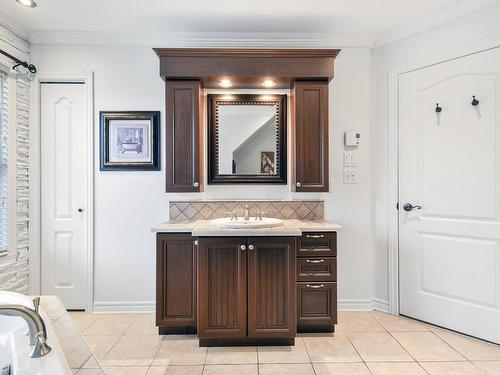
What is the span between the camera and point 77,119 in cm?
299

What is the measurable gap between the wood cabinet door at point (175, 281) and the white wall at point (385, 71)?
175 cm

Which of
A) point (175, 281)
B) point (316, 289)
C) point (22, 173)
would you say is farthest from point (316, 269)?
point (22, 173)

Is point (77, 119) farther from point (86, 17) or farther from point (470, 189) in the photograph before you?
point (470, 189)

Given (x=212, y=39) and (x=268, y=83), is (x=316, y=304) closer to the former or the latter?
(x=268, y=83)

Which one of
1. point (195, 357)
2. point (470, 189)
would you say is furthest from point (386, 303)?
point (195, 357)

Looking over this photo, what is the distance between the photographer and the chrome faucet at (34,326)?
0.94 metres

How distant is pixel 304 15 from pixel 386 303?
2665mm

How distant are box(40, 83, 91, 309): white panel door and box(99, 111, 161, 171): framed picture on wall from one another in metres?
0.19

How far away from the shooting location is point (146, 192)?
3.01 m

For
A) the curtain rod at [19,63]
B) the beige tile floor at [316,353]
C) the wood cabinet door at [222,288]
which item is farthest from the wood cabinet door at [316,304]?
the curtain rod at [19,63]

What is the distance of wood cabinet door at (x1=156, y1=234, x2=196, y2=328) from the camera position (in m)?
2.46

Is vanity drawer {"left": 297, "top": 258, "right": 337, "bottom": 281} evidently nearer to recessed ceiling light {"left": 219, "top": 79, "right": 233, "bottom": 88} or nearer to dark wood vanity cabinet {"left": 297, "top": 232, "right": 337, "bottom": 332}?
dark wood vanity cabinet {"left": 297, "top": 232, "right": 337, "bottom": 332}

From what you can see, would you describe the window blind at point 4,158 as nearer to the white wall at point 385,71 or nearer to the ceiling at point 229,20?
the ceiling at point 229,20

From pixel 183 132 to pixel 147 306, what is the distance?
1658 mm
